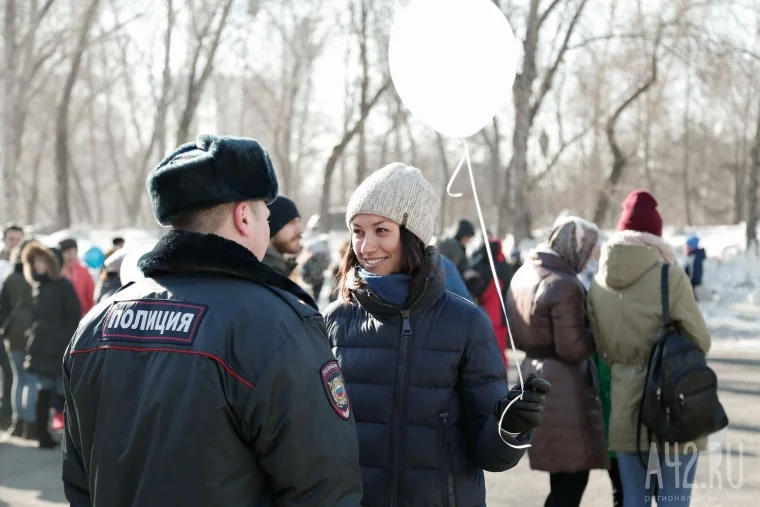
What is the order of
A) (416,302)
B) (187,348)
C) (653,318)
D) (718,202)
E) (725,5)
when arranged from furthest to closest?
(718,202) < (725,5) < (653,318) < (416,302) < (187,348)

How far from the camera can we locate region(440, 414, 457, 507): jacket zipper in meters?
2.69

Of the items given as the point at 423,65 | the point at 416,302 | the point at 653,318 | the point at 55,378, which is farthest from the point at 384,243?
the point at 55,378

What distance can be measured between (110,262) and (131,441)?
5647 mm

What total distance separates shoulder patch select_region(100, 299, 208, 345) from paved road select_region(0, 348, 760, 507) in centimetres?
448

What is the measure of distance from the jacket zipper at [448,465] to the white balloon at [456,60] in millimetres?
1030

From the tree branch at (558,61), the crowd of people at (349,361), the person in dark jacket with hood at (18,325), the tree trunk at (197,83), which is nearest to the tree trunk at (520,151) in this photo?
the tree branch at (558,61)

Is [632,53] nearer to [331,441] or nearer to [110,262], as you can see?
[110,262]

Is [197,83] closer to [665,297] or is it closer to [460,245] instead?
[460,245]

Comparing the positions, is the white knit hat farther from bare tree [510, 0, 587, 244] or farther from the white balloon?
bare tree [510, 0, 587, 244]

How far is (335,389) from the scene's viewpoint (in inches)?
78.3

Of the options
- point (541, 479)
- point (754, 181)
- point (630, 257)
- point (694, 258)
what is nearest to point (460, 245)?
point (541, 479)

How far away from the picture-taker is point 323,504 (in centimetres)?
191

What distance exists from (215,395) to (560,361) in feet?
9.57

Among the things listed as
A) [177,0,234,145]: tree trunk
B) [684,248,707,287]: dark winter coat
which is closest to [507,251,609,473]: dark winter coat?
[684,248,707,287]: dark winter coat
